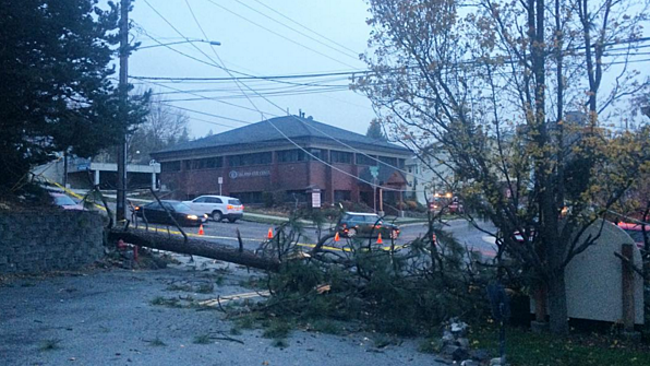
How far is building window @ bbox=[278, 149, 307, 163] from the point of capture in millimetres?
46625

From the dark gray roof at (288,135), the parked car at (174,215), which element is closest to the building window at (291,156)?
the dark gray roof at (288,135)

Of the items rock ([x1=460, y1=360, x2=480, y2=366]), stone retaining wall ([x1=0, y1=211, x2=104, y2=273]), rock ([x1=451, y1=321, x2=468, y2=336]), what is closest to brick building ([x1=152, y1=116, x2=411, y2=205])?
stone retaining wall ([x1=0, y1=211, x2=104, y2=273])

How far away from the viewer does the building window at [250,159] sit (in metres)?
49.0

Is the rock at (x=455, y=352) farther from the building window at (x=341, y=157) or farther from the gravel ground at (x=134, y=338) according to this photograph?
the building window at (x=341, y=157)

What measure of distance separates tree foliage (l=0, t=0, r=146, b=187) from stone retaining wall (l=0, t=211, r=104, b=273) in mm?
1743

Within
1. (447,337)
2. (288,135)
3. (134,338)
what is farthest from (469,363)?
(288,135)

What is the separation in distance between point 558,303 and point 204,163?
4389 cm

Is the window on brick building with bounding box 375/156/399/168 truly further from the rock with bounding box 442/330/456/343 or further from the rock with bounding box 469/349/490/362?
the rock with bounding box 469/349/490/362

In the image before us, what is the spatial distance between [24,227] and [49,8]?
194 inches

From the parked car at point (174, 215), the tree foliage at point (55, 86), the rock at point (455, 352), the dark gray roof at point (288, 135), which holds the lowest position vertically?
the rock at point (455, 352)

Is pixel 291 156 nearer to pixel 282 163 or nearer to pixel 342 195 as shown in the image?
pixel 282 163

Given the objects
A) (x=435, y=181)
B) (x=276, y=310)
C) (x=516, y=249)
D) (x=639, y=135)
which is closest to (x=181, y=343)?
(x=276, y=310)

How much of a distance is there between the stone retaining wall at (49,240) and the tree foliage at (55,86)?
174 centimetres

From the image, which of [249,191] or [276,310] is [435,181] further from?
[249,191]
